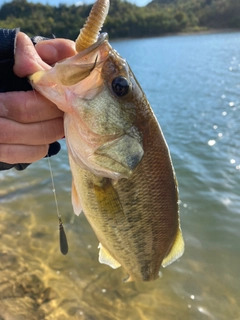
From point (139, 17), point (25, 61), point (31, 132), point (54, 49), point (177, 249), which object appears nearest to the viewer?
point (25, 61)

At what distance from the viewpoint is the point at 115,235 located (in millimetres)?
2053

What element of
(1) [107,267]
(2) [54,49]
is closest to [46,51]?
(2) [54,49]

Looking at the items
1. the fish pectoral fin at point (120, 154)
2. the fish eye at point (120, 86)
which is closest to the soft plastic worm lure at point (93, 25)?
the fish eye at point (120, 86)

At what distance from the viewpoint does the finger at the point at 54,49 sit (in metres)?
1.93

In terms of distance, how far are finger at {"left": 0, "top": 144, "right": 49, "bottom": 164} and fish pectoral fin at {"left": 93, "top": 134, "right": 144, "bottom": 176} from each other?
0.35 meters

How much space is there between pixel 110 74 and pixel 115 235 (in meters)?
1.00

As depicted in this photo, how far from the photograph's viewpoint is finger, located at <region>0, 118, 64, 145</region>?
5.49 ft

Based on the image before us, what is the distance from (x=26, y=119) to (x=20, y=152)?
208 millimetres

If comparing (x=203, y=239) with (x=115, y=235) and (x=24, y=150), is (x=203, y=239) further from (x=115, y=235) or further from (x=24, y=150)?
(x=24, y=150)

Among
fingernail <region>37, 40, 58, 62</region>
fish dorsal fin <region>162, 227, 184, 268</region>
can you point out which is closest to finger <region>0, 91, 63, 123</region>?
fingernail <region>37, 40, 58, 62</region>

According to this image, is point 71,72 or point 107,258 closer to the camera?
point 71,72

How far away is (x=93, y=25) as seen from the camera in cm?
145

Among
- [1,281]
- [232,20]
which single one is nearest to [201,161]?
[1,281]

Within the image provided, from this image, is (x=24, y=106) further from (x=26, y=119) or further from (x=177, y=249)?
(x=177, y=249)
